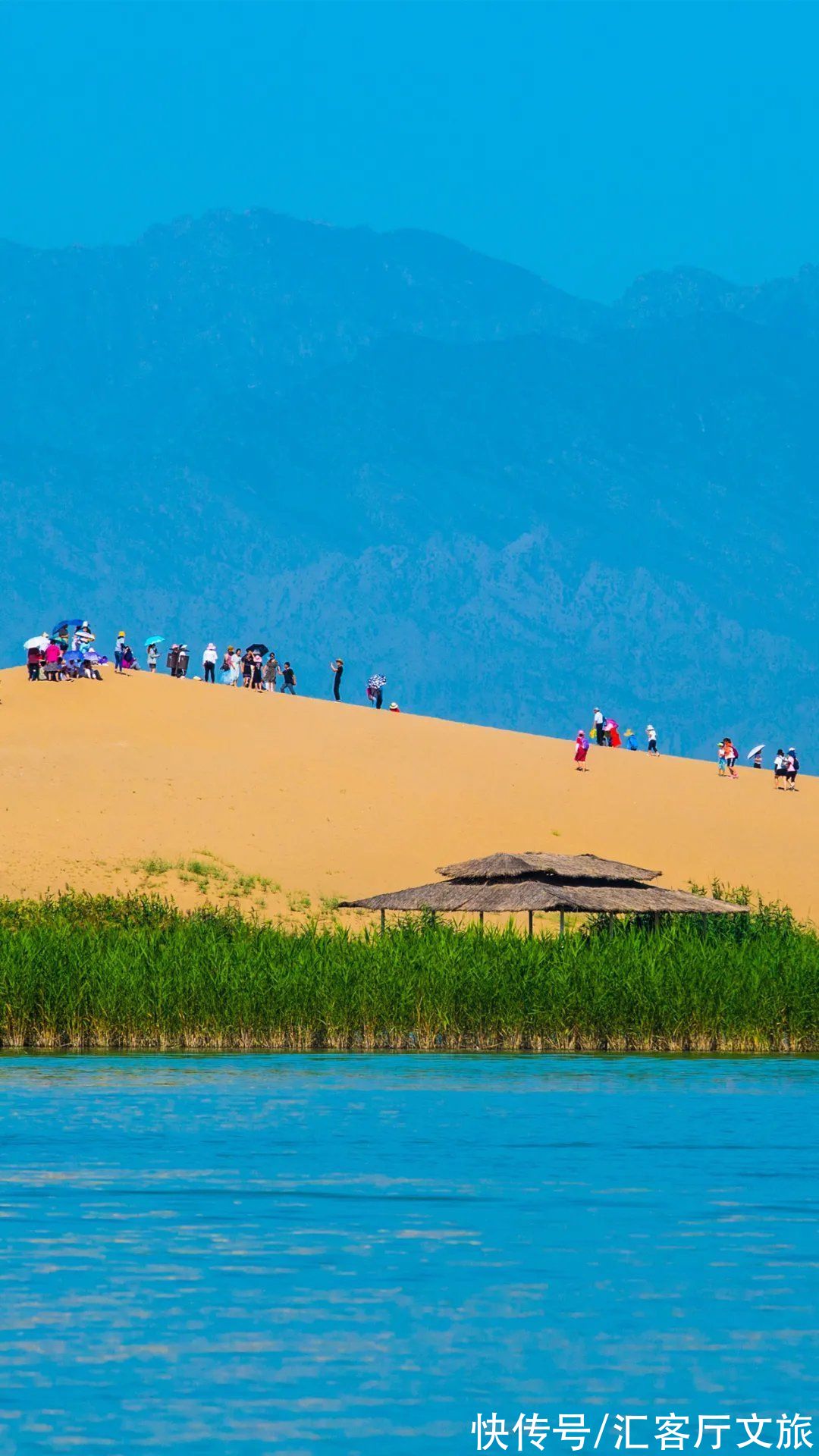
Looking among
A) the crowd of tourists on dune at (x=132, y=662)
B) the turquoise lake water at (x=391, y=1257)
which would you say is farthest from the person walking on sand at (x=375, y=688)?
the turquoise lake water at (x=391, y=1257)

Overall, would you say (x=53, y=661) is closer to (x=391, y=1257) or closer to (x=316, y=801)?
(x=316, y=801)

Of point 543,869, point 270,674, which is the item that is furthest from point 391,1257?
point 270,674

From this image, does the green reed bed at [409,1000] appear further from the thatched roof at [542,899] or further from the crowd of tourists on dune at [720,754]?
the crowd of tourists on dune at [720,754]

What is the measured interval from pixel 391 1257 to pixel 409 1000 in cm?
1415

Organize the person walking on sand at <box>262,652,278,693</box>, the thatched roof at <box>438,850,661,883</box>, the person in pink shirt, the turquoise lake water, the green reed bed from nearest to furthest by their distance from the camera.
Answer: the turquoise lake water
the green reed bed
the thatched roof at <box>438,850,661,883</box>
the person in pink shirt
the person walking on sand at <box>262,652,278,693</box>

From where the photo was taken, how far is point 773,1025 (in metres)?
34.2

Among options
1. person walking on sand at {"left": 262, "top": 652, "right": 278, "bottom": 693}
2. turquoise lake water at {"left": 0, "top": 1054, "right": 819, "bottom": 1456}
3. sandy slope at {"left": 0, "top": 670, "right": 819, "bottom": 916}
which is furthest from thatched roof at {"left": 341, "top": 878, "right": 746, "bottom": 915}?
person walking on sand at {"left": 262, "top": 652, "right": 278, "bottom": 693}

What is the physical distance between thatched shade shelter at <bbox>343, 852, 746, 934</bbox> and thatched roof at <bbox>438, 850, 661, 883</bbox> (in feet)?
0.04

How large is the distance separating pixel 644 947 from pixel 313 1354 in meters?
21.5

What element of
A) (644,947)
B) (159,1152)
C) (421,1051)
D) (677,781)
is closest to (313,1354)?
(159,1152)

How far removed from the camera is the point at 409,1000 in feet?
110

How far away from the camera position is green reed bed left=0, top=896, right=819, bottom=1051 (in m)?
33.4

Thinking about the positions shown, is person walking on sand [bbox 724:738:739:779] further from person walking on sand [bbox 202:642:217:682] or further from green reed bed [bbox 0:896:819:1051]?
green reed bed [bbox 0:896:819:1051]

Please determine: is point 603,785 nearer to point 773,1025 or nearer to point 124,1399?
point 773,1025
